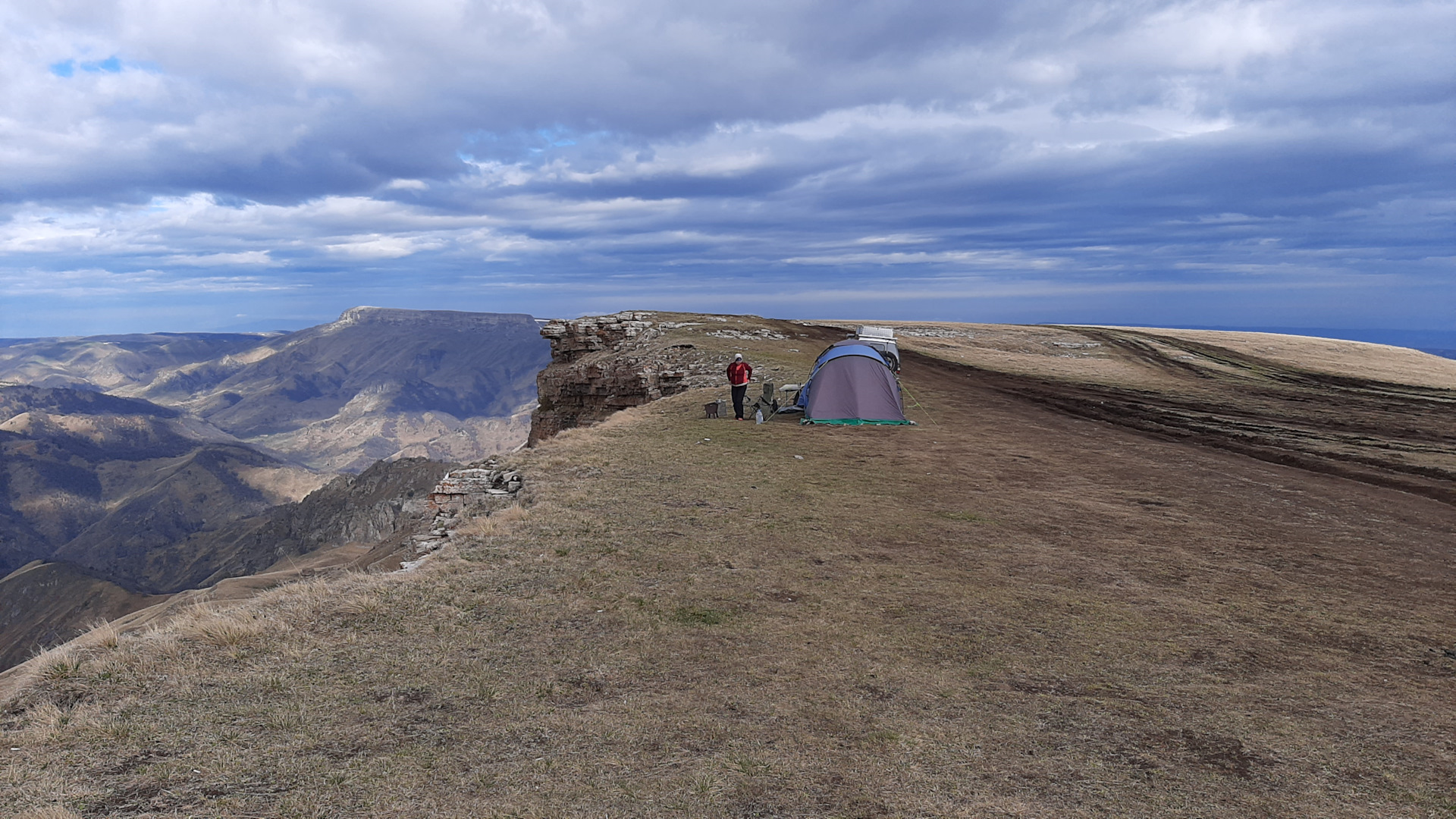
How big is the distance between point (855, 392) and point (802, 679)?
56.3 feet

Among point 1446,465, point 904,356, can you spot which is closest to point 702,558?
point 1446,465

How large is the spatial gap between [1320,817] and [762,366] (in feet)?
100

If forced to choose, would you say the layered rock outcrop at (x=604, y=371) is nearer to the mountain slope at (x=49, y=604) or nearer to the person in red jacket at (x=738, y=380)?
the person in red jacket at (x=738, y=380)

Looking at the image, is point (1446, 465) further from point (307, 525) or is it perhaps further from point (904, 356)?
point (307, 525)

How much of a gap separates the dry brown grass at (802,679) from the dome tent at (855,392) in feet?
31.9

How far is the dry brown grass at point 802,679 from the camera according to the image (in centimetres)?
567

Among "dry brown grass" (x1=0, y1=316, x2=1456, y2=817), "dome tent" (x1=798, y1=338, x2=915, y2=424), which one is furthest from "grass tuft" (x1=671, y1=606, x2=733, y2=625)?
"dome tent" (x1=798, y1=338, x2=915, y2=424)

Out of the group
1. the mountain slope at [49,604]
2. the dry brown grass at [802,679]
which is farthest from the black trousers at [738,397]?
the mountain slope at [49,604]

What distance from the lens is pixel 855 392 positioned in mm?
24094

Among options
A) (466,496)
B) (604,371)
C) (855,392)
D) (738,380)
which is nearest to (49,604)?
(604,371)

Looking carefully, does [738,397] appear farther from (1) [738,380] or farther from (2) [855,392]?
(2) [855,392]

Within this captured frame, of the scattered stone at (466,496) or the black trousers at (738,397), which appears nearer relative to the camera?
the scattered stone at (466,496)

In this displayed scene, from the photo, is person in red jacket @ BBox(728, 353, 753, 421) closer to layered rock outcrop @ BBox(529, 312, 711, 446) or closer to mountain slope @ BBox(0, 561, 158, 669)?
layered rock outcrop @ BBox(529, 312, 711, 446)

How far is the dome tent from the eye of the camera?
23953 mm
